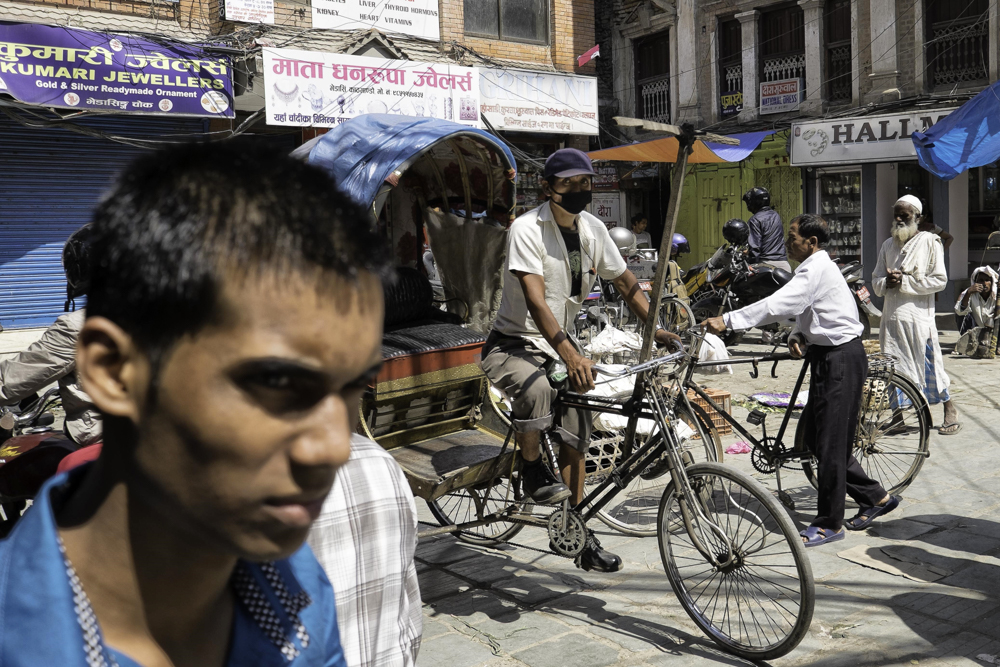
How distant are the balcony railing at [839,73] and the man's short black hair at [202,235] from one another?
19244mm

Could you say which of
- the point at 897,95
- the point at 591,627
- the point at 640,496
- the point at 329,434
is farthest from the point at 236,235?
the point at 897,95

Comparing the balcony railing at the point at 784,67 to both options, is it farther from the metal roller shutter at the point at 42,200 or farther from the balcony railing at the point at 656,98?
the metal roller shutter at the point at 42,200

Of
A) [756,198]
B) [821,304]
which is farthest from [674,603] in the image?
[756,198]

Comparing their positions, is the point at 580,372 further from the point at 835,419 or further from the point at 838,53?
the point at 838,53

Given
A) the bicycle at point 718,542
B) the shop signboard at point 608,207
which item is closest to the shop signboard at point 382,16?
the shop signboard at point 608,207

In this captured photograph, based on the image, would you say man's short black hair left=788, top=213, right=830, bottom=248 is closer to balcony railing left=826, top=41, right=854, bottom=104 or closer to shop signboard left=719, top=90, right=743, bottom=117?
balcony railing left=826, top=41, right=854, bottom=104

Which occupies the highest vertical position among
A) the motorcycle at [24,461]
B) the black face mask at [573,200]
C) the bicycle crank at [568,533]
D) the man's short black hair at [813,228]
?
the black face mask at [573,200]

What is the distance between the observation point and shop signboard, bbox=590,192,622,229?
2111 centimetres

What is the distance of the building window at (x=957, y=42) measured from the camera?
16156mm

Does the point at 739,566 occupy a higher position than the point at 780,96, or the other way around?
the point at 780,96

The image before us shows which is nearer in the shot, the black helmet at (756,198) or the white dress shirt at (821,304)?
the white dress shirt at (821,304)

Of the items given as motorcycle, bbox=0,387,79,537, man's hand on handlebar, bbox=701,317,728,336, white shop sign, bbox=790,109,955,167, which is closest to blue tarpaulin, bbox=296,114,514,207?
man's hand on handlebar, bbox=701,317,728,336

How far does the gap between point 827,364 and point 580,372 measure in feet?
5.84

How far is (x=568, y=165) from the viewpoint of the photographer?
468 centimetres
